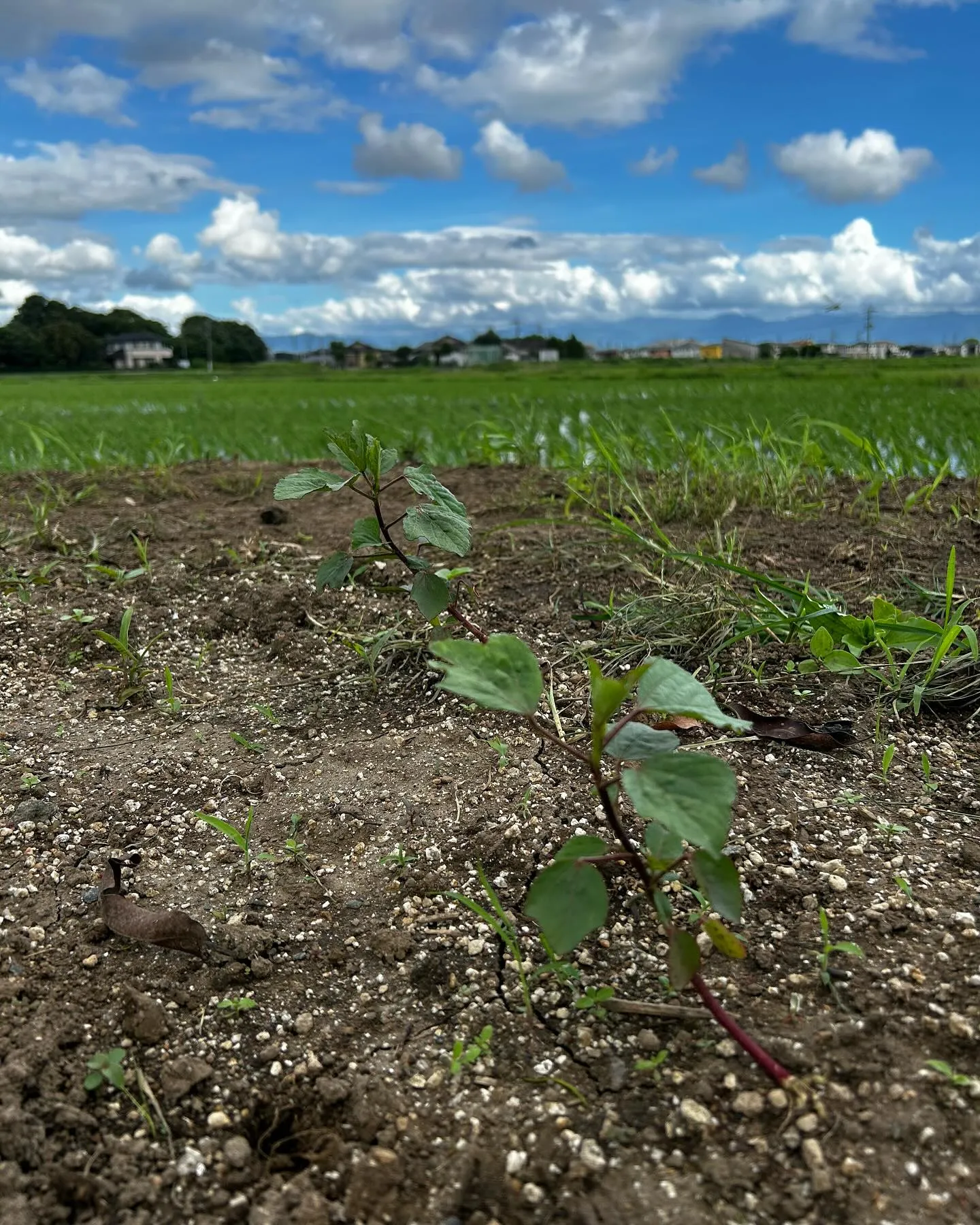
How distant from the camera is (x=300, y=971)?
4.04 feet

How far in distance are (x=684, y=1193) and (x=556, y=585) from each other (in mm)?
1588

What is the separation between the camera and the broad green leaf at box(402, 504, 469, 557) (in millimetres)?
1526

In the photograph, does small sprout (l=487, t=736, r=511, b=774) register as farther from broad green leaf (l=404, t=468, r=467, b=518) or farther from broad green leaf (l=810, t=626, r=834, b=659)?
broad green leaf (l=810, t=626, r=834, b=659)

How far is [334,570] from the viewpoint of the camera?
1.67 metres

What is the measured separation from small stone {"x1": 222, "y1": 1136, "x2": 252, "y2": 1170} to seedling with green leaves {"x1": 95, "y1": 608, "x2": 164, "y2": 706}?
49.7 inches

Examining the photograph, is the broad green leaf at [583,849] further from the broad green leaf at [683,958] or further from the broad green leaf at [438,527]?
the broad green leaf at [438,527]

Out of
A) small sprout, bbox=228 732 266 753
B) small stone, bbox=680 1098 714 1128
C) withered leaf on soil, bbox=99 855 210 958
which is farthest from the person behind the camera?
small sprout, bbox=228 732 266 753

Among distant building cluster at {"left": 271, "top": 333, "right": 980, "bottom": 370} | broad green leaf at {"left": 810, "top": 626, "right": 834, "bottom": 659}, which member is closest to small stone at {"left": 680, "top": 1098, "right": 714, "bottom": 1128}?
broad green leaf at {"left": 810, "top": 626, "right": 834, "bottom": 659}

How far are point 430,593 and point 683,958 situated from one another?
2.76ft

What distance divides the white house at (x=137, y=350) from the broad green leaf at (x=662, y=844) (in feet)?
258

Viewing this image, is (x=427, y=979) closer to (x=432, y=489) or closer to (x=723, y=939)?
(x=723, y=939)

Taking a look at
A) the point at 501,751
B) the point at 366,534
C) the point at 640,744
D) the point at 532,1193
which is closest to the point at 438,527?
the point at 366,534

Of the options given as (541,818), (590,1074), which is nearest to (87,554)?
(541,818)

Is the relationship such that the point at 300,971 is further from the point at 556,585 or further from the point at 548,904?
the point at 556,585
